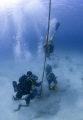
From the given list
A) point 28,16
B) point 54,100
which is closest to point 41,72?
point 54,100

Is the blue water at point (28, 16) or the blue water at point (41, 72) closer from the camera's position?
the blue water at point (41, 72)

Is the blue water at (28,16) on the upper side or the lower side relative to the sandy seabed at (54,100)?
upper

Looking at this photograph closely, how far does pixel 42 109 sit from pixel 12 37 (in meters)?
34.4

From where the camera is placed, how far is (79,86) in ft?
33.0

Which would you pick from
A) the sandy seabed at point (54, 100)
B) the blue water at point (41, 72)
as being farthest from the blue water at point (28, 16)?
the sandy seabed at point (54, 100)

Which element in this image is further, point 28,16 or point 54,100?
point 28,16

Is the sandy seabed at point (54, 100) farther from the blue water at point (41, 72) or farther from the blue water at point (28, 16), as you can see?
the blue water at point (28, 16)

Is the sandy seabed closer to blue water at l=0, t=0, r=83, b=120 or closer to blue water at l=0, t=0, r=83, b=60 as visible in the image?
blue water at l=0, t=0, r=83, b=120

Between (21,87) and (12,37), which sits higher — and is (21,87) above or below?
below

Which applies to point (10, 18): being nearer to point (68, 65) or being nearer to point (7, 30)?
point (7, 30)

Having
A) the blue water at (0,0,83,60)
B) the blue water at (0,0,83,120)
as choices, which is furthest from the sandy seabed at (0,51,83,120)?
the blue water at (0,0,83,60)

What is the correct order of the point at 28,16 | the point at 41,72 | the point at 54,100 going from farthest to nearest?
1. the point at 28,16
2. the point at 41,72
3. the point at 54,100

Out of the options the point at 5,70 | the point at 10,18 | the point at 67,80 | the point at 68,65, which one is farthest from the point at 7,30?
the point at 67,80

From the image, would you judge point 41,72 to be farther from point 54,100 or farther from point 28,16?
point 28,16
